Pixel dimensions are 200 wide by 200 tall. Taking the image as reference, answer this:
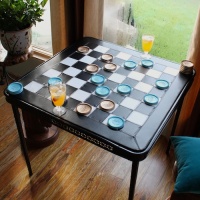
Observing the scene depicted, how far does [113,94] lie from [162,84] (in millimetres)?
277

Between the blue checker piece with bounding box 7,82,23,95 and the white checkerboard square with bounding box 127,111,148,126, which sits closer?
the white checkerboard square with bounding box 127,111,148,126

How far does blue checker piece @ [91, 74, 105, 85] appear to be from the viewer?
160 cm

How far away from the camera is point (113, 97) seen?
1.52 m

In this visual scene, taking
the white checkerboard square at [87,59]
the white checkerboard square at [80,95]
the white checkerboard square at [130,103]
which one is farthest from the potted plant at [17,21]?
the white checkerboard square at [130,103]

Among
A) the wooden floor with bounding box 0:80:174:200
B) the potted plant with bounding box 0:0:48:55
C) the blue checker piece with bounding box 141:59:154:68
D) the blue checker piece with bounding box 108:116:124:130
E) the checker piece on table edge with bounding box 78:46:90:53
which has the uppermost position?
the potted plant with bounding box 0:0:48:55

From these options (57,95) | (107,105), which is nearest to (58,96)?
(57,95)

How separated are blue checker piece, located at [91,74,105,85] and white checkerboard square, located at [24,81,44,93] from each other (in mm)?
287

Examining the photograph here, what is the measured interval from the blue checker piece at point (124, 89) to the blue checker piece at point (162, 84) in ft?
0.51

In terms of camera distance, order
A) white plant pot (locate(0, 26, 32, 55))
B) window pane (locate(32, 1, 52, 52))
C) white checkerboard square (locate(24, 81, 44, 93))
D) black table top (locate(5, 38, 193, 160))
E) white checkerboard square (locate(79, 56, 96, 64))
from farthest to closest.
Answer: window pane (locate(32, 1, 52, 52)), white plant pot (locate(0, 26, 32, 55)), white checkerboard square (locate(79, 56, 96, 64)), white checkerboard square (locate(24, 81, 44, 93)), black table top (locate(5, 38, 193, 160))

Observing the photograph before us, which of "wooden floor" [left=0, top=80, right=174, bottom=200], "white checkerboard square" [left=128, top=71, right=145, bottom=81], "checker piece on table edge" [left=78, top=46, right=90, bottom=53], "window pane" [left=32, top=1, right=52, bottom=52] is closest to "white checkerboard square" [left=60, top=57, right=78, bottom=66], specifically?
"checker piece on table edge" [left=78, top=46, right=90, bottom=53]

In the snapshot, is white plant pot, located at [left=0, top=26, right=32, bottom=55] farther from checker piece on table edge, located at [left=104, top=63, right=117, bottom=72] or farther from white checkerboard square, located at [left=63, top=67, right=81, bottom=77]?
checker piece on table edge, located at [left=104, top=63, right=117, bottom=72]

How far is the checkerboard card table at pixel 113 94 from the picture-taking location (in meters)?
1.33

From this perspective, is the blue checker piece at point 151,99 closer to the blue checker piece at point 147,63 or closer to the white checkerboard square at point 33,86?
the blue checker piece at point 147,63

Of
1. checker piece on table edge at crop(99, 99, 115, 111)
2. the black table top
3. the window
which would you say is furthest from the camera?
the window
